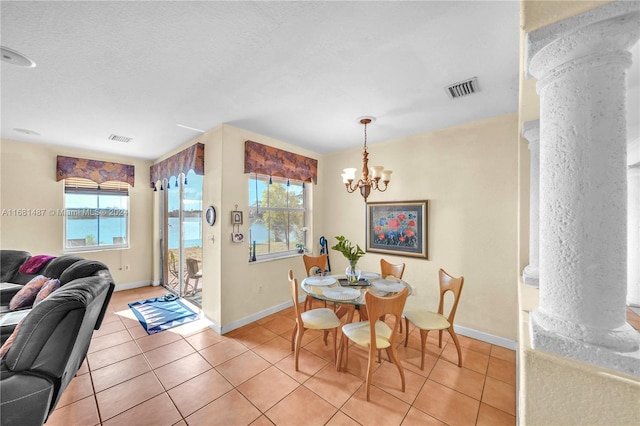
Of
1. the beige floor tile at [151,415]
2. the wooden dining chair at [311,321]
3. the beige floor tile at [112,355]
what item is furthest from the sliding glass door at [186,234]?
the wooden dining chair at [311,321]

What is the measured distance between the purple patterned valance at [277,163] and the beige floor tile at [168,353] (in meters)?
2.16

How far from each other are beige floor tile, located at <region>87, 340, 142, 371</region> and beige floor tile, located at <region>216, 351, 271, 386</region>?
103 centimetres

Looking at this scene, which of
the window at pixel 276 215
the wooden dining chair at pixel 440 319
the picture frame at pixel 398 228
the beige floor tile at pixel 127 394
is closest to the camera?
the beige floor tile at pixel 127 394

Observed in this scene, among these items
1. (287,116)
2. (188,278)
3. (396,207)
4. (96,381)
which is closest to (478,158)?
(396,207)

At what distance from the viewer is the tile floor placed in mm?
1767

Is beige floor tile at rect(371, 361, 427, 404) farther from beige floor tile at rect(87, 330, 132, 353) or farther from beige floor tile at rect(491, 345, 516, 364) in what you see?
beige floor tile at rect(87, 330, 132, 353)

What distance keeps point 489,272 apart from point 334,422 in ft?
7.32

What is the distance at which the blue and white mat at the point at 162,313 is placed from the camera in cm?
322

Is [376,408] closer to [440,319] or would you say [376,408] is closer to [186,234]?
[440,319]

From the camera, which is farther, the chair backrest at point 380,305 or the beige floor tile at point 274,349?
the beige floor tile at point 274,349

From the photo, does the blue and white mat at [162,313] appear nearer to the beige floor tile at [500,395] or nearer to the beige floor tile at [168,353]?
the beige floor tile at [168,353]

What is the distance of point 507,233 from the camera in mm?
2662

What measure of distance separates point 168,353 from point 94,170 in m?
3.56

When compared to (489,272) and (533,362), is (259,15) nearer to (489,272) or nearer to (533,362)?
(533,362)
